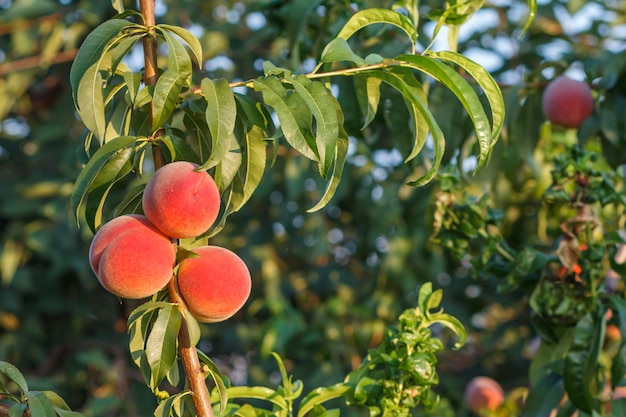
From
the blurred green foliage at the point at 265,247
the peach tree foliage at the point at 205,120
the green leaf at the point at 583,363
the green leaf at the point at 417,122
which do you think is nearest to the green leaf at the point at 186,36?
the peach tree foliage at the point at 205,120

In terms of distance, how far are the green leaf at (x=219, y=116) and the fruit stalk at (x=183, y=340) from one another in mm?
70

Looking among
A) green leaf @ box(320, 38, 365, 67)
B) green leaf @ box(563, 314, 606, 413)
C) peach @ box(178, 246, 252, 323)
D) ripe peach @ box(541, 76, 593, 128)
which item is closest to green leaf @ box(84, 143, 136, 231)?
peach @ box(178, 246, 252, 323)

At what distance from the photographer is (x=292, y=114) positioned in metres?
0.86

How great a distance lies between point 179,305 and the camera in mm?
833

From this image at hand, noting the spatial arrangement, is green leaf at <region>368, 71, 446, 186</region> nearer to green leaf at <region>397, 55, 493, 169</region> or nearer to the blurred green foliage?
green leaf at <region>397, 55, 493, 169</region>

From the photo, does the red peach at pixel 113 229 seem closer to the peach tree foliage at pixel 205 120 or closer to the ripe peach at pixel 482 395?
the peach tree foliage at pixel 205 120

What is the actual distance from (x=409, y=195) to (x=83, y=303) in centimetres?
118

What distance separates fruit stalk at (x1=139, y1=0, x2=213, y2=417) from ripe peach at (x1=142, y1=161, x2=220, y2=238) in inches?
2.3

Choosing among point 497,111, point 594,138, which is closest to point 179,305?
point 497,111

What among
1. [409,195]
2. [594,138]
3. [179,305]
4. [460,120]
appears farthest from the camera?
[409,195]

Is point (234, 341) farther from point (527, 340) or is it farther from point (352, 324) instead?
point (527, 340)

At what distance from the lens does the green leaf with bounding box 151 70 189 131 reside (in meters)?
0.83

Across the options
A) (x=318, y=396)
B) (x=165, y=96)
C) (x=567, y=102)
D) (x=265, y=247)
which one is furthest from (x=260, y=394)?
(x=265, y=247)

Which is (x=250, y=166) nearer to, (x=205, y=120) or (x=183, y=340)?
(x=205, y=120)
